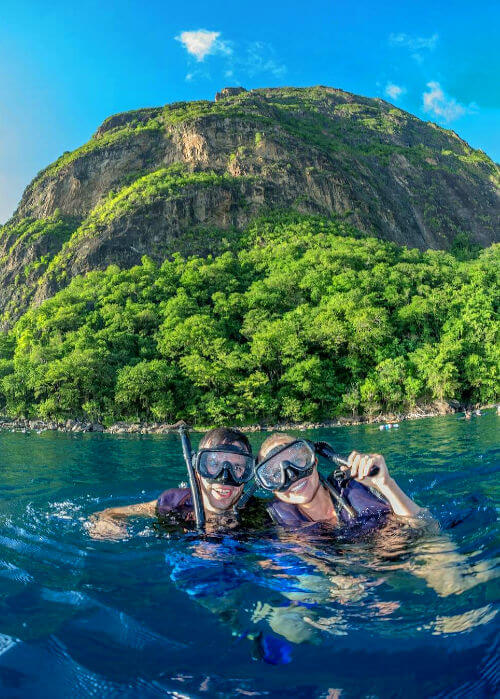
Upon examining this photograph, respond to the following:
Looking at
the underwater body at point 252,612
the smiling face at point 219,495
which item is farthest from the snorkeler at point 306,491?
the smiling face at point 219,495

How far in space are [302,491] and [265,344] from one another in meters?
38.5

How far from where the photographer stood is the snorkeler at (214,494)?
4.06 meters

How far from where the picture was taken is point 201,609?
116 inches

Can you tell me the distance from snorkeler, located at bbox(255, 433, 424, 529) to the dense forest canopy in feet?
112

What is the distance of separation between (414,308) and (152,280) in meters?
37.9

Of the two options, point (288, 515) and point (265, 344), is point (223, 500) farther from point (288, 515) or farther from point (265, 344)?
point (265, 344)

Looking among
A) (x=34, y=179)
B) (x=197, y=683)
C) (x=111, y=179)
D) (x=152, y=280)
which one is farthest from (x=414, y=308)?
(x=34, y=179)

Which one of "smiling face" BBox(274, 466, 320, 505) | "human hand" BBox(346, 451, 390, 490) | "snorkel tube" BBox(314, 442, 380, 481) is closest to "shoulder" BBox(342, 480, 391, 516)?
"snorkel tube" BBox(314, 442, 380, 481)

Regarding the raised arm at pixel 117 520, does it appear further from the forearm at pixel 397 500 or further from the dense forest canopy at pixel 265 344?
the dense forest canopy at pixel 265 344

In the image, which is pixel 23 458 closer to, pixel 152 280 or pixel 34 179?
pixel 152 280

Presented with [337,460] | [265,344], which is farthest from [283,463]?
[265,344]

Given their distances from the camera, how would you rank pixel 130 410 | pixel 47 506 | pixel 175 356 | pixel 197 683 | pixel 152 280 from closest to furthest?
pixel 197 683 < pixel 47 506 < pixel 130 410 < pixel 175 356 < pixel 152 280

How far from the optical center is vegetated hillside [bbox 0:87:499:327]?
7625 cm

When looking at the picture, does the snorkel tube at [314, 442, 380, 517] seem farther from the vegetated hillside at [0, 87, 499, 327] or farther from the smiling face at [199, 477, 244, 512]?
the vegetated hillside at [0, 87, 499, 327]
